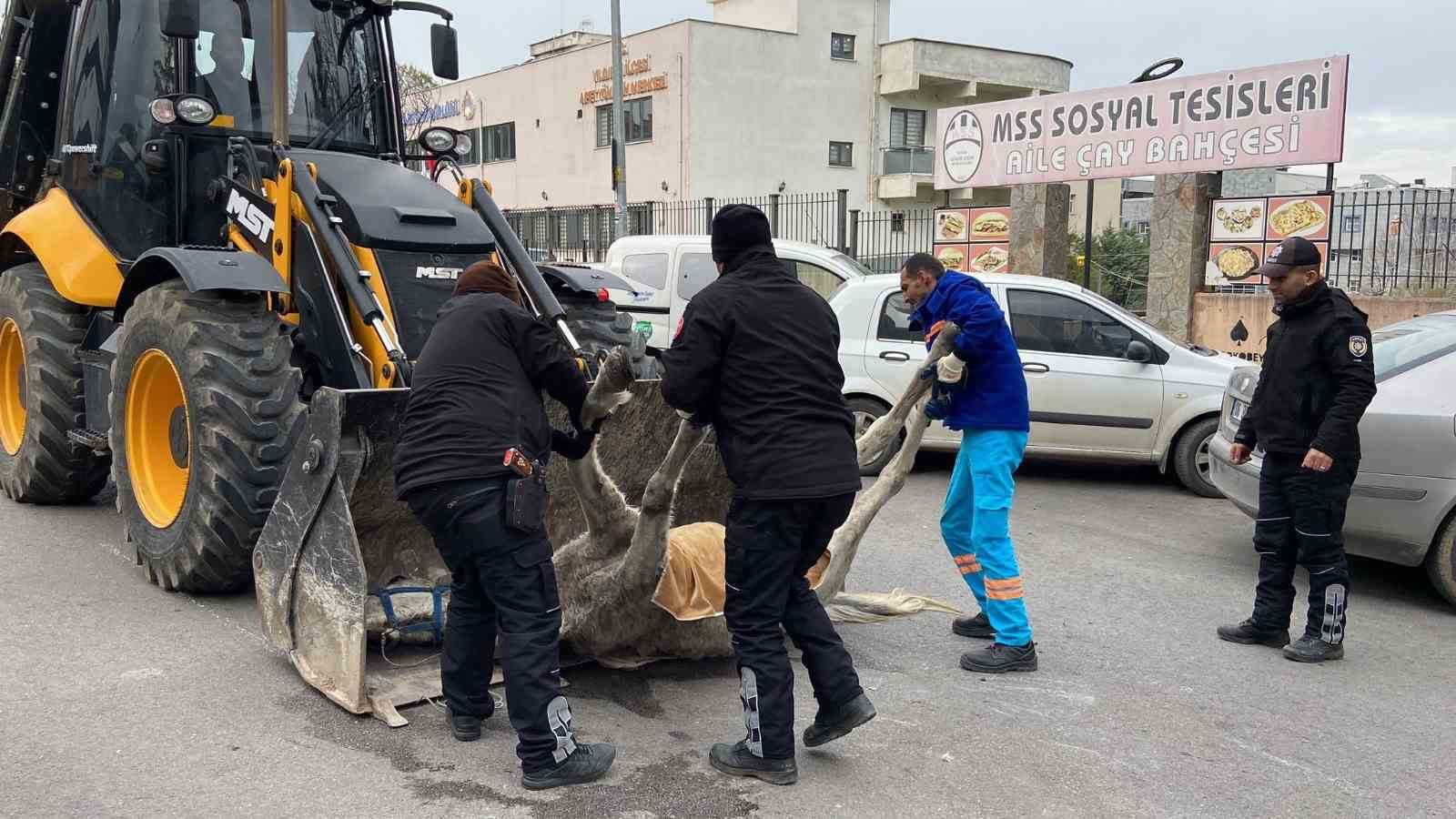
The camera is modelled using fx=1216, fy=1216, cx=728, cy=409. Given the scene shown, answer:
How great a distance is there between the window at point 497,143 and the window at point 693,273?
3153 centimetres

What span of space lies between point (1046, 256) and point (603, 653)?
10.6 meters

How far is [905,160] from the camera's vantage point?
38906 millimetres

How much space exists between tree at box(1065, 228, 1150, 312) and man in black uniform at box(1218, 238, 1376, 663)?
37.0 ft

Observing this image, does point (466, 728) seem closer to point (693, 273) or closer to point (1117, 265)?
point (693, 273)

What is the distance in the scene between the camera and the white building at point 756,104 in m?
35.4

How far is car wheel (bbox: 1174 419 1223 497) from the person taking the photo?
9141 millimetres

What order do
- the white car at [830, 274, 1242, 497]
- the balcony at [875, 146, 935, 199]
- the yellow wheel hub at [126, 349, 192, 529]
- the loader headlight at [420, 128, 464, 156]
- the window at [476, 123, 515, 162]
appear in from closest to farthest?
the yellow wheel hub at [126, 349, 192, 529], the loader headlight at [420, 128, 464, 156], the white car at [830, 274, 1242, 497], the balcony at [875, 146, 935, 199], the window at [476, 123, 515, 162]

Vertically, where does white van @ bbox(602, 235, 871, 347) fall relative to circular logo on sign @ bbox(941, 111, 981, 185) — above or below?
below

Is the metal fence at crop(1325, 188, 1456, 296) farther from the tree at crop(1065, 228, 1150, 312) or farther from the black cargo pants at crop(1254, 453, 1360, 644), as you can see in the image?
the black cargo pants at crop(1254, 453, 1360, 644)

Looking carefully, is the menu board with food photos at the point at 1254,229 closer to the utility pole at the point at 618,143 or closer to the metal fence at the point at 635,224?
the metal fence at the point at 635,224

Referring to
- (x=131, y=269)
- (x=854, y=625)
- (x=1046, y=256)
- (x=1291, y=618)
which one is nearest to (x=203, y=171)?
(x=131, y=269)

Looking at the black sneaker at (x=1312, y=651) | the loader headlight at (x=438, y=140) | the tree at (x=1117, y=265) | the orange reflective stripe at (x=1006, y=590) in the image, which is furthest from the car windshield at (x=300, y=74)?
the tree at (x=1117, y=265)

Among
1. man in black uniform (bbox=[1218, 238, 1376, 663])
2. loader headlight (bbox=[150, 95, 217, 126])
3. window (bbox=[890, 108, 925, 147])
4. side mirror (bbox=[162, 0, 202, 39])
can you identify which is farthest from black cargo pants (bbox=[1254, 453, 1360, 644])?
window (bbox=[890, 108, 925, 147])

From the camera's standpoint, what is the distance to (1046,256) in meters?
14.3
